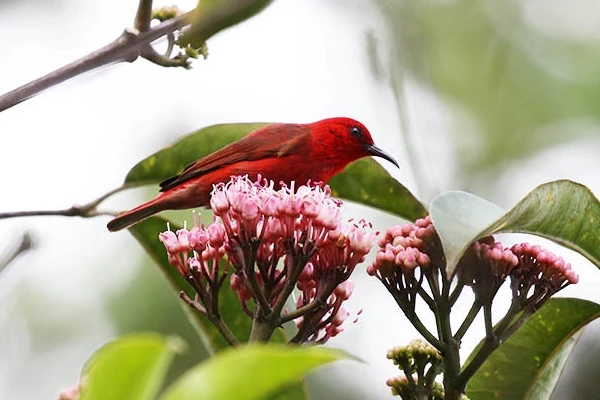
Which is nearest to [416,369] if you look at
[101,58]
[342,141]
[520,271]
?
[520,271]

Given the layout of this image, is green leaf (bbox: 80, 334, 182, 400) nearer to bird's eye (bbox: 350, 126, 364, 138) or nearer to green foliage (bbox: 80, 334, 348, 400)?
green foliage (bbox: 80, 334, 348, 400)

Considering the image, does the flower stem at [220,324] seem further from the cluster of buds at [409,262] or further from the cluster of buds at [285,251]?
the cluster of buds at [409,262]

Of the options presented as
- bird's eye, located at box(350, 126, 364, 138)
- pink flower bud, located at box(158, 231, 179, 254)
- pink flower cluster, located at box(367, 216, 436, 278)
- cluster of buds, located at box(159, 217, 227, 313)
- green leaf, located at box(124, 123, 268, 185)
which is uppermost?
green leaf, located at box(124, 123, 268, 185)

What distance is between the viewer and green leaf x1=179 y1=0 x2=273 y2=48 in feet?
7.09

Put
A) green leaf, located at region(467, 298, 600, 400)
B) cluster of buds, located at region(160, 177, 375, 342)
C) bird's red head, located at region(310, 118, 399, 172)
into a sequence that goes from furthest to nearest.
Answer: bird's red head, located at region(310, 118, 399, 172) < green leaf, located at region(467, 298, 600, 400) < cluster of buds, located at region(160, 177, 375, 342)

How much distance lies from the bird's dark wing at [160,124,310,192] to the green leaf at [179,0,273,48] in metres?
1.08

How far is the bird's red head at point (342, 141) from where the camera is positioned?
3.83m

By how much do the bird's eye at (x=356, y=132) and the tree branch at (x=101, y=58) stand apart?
2.08m

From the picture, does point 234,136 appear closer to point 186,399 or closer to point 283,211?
point 283,211

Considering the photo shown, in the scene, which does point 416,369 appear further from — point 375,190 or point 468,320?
point 375,190

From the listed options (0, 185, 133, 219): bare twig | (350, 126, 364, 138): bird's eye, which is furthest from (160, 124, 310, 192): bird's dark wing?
(0, 185, 133, 219): bare twig

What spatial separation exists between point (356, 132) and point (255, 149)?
0.60 metres

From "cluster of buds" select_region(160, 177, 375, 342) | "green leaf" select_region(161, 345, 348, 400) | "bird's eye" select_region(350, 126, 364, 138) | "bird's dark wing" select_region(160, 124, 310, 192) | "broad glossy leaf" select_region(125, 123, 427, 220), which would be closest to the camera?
"green leaf" select_region(161, 345, 348, 400)

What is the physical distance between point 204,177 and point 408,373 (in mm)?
1380
